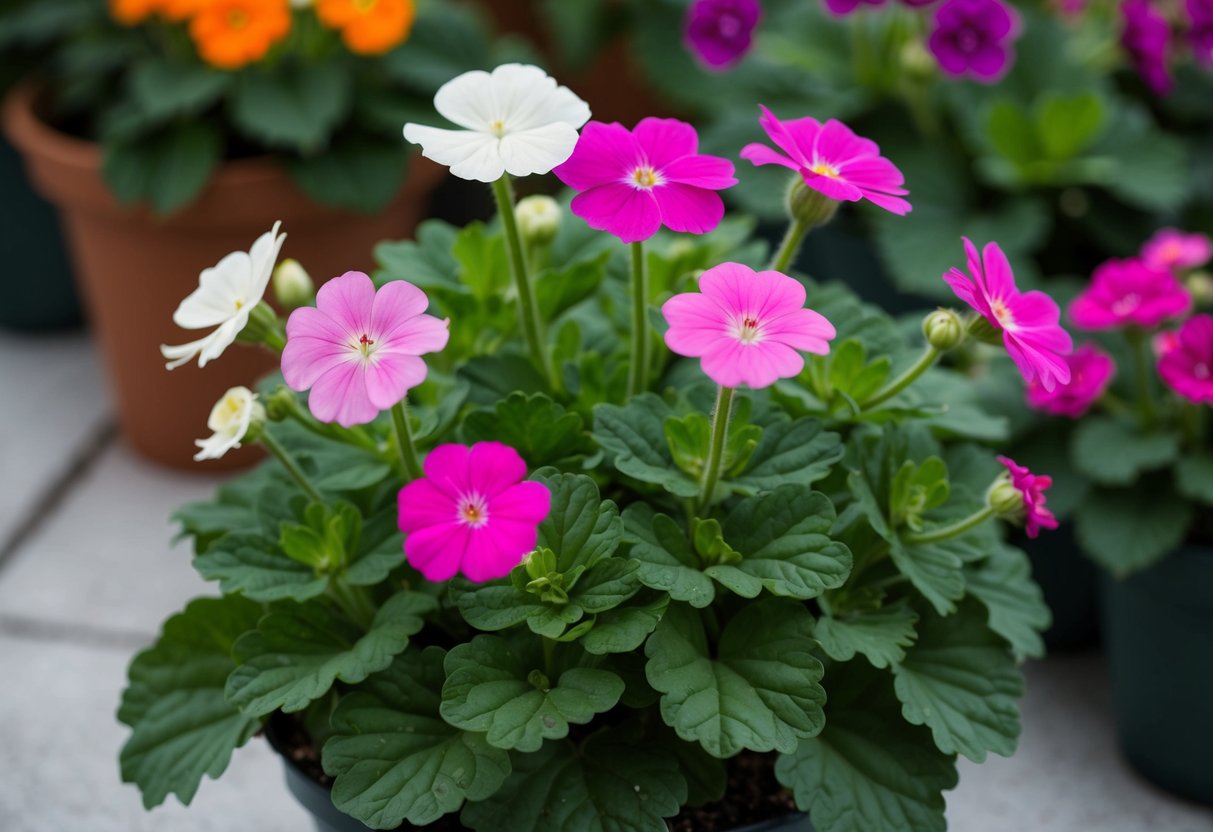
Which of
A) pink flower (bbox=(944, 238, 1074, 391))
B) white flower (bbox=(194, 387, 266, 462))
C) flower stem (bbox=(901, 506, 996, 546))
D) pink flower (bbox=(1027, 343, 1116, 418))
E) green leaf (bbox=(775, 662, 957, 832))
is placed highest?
pink flower (bbox=(944, 238, 1074, 391))

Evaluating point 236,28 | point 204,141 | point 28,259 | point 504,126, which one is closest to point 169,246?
point 204,141

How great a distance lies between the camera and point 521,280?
0.92m

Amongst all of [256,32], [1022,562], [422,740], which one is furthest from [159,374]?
[1022,562]

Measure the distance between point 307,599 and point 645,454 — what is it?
0.25 metres

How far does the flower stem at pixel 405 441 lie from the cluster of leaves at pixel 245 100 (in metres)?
0.82

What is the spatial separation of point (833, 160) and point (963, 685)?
357mm

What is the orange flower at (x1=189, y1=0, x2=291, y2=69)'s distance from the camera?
5.16 ft

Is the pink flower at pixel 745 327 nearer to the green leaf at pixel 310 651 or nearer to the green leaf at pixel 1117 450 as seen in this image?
the green leaf at pixel 310 651

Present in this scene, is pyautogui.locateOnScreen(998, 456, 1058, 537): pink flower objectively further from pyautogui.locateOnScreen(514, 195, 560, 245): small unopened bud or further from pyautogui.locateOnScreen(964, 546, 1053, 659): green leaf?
pyautogui.locateOnScreen(514, 195, 560, 245): small unopened bud

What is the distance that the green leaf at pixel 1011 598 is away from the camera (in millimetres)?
925

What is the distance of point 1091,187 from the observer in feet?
5.63

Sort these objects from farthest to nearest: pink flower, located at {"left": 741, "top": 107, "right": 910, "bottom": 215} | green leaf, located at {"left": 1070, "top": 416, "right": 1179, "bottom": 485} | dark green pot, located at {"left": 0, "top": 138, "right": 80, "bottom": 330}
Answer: dark green pot, located at {"left": 0, "top": 138, "right": 80, "bottom": 330} < green leaf, located at {"left": 1070, "top": 416, "right": 1179, "bottom": 485} < pink flower, located at {"left": 741, "top": 107, "right": 910, "bottom": 215}

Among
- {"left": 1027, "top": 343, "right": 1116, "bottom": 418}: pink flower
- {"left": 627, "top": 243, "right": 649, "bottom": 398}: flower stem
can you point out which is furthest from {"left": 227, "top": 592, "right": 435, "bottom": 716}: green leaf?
{"left": 1027, "top": 343, "right": 1116, "bottom": 418}: pink flower

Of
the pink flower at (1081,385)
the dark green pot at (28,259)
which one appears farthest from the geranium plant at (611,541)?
the dark green pot at (28,259)
